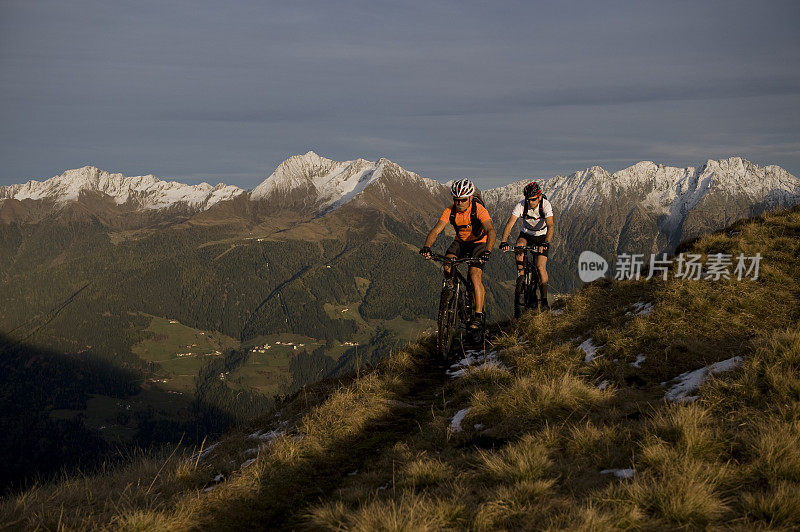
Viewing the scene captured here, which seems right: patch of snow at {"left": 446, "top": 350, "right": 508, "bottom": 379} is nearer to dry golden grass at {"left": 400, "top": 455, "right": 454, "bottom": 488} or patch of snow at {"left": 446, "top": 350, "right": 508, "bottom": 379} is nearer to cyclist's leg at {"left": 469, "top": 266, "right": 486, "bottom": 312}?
cyclist's leg at {"left": 469, "top": 266, "right": 486, "bottom": 312}

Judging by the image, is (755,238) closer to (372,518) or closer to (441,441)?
(441,441)

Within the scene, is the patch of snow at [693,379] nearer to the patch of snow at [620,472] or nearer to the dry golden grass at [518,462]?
the patch of snow at [620,472]

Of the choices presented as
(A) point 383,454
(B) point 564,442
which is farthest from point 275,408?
(B) point 564,442

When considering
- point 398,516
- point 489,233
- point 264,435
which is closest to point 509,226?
point 489,233

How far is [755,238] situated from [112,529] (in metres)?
20.8

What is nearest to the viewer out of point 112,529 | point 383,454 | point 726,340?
point 112,529

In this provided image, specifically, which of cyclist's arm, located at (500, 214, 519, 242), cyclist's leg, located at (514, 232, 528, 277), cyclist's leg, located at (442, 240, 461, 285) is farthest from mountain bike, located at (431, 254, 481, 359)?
cyclist's leg, located at (514, 232, 528, 277)

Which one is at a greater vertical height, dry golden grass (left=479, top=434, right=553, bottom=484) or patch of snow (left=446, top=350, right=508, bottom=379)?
dry golden grass (left=479, top=434, right=553, bottom=484)

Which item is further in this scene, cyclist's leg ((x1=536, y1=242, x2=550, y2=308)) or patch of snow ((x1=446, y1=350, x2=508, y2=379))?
cyclist's leg ((x1=536, y1=242, x2=550, y2=308))

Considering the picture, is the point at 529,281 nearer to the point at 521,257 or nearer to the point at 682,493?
the point at 521,257

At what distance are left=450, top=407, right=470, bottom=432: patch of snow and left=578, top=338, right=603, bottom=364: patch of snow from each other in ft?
11.5

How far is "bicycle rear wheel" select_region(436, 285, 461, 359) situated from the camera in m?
13.1

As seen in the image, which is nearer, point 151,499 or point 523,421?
point 151,499

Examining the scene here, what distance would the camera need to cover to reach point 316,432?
27.3 feet
